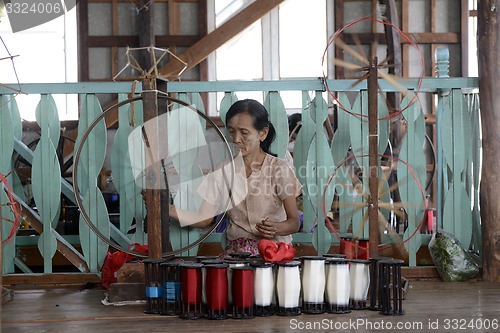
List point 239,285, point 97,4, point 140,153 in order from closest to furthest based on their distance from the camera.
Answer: point 239,285 < point 140,153 < point 97,4

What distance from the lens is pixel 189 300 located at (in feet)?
8.53

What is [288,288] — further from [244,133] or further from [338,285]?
[244,133]

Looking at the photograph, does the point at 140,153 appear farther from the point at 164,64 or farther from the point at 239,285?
the point at 164,64

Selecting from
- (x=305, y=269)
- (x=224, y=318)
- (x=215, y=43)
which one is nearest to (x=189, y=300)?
(x=224, y=318)

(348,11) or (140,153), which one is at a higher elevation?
(348,11)

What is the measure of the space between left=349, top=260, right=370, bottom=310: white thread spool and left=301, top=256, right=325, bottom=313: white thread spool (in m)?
0.13

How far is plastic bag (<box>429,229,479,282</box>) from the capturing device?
343 centimetres

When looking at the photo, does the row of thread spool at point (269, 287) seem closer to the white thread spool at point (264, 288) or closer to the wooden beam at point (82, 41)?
the white thread spool at point (264, 288)

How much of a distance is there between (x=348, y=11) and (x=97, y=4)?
11.4ft

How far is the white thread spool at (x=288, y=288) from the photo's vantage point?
257 cm

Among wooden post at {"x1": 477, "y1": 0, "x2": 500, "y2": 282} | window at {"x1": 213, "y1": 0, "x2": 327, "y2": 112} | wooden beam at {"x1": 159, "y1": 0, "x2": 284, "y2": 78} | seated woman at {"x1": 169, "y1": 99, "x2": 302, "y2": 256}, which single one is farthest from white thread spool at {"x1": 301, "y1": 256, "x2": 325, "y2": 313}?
window at {"x1": 213, "y1": 0, "x2": 327, "y2": 112}

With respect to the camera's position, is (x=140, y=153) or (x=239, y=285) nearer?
(x=239, y=285)

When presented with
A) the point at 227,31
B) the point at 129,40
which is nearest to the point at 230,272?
the point at 227,31

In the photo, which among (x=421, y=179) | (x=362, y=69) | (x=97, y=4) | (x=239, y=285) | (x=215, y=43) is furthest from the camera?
(x=97, y=4)
